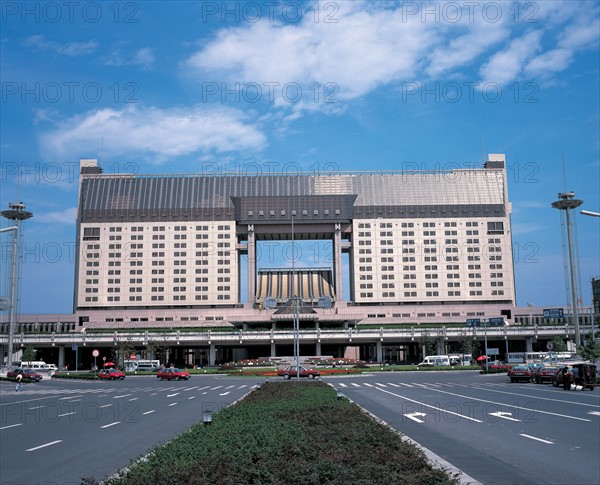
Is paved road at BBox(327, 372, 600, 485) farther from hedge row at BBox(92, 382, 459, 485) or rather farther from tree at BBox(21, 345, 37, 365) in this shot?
tree at BBox(21, 345, 37, 365)

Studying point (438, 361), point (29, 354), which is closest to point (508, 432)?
point (438, 361)

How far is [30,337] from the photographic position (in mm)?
103250

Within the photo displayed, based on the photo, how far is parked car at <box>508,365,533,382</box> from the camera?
161 ft

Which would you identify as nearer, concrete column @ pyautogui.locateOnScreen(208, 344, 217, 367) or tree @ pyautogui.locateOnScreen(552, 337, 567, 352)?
tree @ pyautogui.locateOnScreen(552, 337, 567, 352)

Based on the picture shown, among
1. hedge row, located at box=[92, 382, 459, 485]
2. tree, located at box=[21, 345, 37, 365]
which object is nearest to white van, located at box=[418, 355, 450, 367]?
tree, located at box=[21, 345, 37, 365]

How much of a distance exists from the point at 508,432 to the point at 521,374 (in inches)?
1270

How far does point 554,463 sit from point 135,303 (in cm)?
12651

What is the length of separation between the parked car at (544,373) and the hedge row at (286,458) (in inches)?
1479

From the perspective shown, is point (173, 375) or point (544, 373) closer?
point (544, 373)

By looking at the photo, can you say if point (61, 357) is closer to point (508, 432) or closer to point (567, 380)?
point (567, 380)

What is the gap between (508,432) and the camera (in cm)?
1930

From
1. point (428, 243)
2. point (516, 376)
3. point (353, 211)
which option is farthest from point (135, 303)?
point (516, 376)

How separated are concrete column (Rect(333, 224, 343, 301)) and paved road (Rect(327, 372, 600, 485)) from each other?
314 feet

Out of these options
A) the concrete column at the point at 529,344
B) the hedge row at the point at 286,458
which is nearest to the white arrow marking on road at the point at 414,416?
the hedge row at the point at 286,458
